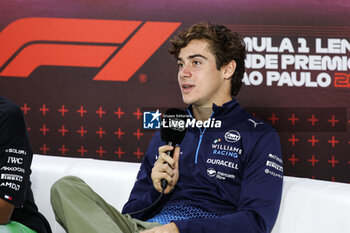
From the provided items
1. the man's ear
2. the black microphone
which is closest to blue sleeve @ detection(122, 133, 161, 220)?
the black microphone

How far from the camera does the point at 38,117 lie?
333cm

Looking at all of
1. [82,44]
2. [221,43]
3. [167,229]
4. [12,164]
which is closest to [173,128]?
[167,229]

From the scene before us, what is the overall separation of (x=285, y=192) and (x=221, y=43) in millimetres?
694

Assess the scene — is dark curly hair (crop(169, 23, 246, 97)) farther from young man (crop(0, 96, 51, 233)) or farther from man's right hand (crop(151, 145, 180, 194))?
young man (crop(0, 96, 51, 233))

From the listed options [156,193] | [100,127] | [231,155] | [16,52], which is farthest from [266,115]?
[16,52]

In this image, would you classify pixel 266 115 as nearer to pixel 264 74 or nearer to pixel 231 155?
pixel 264 74

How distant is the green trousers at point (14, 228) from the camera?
2.10 m

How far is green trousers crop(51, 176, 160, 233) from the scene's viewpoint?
6.46ft

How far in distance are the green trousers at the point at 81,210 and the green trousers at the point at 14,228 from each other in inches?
7.3

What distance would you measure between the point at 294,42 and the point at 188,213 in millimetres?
1028

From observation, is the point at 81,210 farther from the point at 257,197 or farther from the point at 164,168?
the point at 257,197

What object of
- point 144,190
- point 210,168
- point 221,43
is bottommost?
point 144,190

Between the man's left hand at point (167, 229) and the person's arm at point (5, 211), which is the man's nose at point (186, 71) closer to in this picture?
the man's left hand at point (167, 229)

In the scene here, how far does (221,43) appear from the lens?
7.84ft
